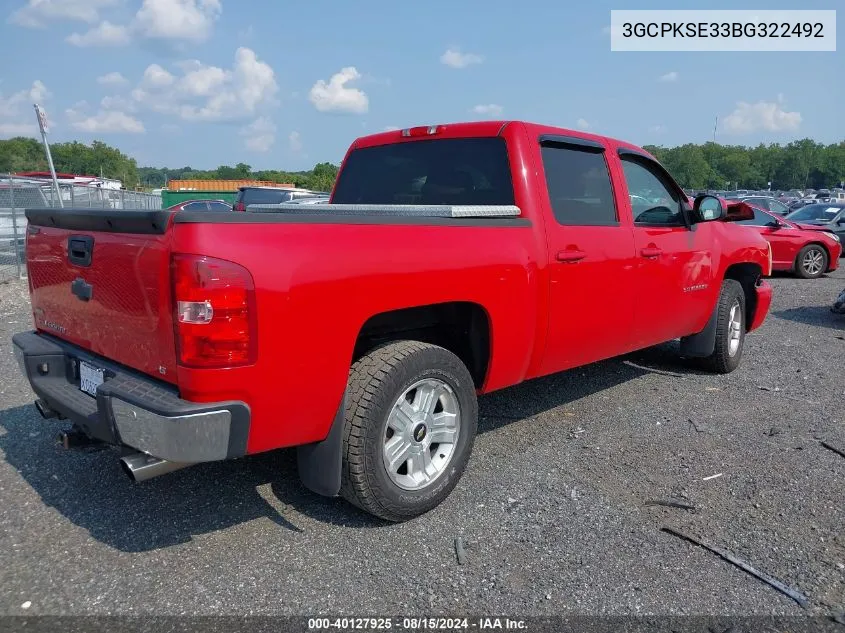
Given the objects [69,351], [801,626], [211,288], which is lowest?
[801,626]

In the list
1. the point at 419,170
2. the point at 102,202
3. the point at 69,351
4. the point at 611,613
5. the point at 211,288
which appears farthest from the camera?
the point at 102,202

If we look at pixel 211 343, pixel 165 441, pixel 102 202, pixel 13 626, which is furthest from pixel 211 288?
pixel 102 202

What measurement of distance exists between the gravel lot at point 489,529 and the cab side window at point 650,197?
142 centimetres

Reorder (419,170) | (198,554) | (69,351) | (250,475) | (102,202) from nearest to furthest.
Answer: (198,554) → (69,351) → (250,475) → (419,170) → (102,202)

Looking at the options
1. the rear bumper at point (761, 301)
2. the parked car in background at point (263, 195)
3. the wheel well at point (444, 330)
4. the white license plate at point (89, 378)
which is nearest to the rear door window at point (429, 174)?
the wheel well at point (444, 330)

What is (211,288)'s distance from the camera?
2.43 m

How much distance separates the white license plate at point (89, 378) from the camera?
302 centimetres

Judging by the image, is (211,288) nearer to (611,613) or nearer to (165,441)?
(165,441)

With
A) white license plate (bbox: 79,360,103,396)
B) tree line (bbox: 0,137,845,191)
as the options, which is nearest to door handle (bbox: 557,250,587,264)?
white license plate (bbox: 79,360,103,396)

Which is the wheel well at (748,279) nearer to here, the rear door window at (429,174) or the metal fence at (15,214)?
the rear door window at (429,174)

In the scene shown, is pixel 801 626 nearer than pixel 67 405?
Yes

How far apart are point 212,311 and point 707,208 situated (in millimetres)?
3953

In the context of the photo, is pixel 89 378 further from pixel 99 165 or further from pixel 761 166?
pixel 761 166

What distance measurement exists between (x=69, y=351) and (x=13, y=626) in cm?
125
